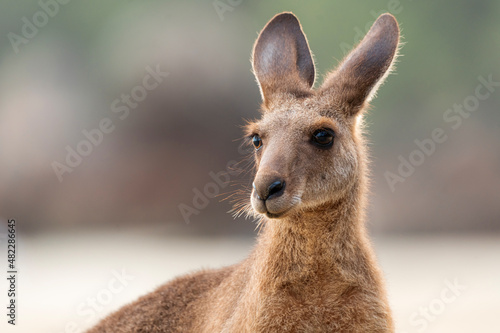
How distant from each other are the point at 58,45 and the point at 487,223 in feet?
47.2

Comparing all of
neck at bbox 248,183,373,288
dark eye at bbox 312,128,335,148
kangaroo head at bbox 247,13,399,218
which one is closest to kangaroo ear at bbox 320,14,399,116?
kangaroo head at bbox 247,13,399,218

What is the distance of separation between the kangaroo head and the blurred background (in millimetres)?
11181

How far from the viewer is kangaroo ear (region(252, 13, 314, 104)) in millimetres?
7012

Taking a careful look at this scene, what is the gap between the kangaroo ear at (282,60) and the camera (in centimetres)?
701

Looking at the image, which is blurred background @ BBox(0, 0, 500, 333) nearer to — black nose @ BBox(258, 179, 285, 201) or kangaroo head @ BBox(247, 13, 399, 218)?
kangaroo head @ BBox(247, 13, 399, 218)

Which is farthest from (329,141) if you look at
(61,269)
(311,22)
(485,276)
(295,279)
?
(311,22)

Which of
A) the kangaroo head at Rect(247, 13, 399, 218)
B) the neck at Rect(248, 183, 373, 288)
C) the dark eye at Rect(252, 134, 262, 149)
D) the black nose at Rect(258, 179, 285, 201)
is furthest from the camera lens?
the dark eye at Rect(252, 134, 262, 149)

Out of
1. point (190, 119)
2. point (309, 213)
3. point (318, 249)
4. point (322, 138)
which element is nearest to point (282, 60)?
point (322, 138)

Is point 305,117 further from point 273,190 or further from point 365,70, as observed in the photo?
point 273,190

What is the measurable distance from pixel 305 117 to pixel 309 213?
3.15ft

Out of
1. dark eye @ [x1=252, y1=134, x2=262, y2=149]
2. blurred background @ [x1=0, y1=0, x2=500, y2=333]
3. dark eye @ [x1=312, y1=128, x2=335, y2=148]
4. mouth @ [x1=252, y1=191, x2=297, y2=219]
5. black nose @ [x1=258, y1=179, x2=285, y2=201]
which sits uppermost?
blurred background @ [x1=0, y1=0, x2=500, y2=333]

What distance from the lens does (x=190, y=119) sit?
20.3m

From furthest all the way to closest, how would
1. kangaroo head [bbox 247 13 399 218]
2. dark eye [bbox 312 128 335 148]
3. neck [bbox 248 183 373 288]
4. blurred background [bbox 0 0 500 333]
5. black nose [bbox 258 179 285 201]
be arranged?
blurred background [bbox 0 0 500 333], dark eye [bbox 312 128 335 148], neck [bbox 248 183 373 288], kangaroo head [bbox 247 13 399 218], black nose [bbox 258 179 285 201]

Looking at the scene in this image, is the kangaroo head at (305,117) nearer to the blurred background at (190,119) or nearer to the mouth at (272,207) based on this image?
the mouth at (272,207)
